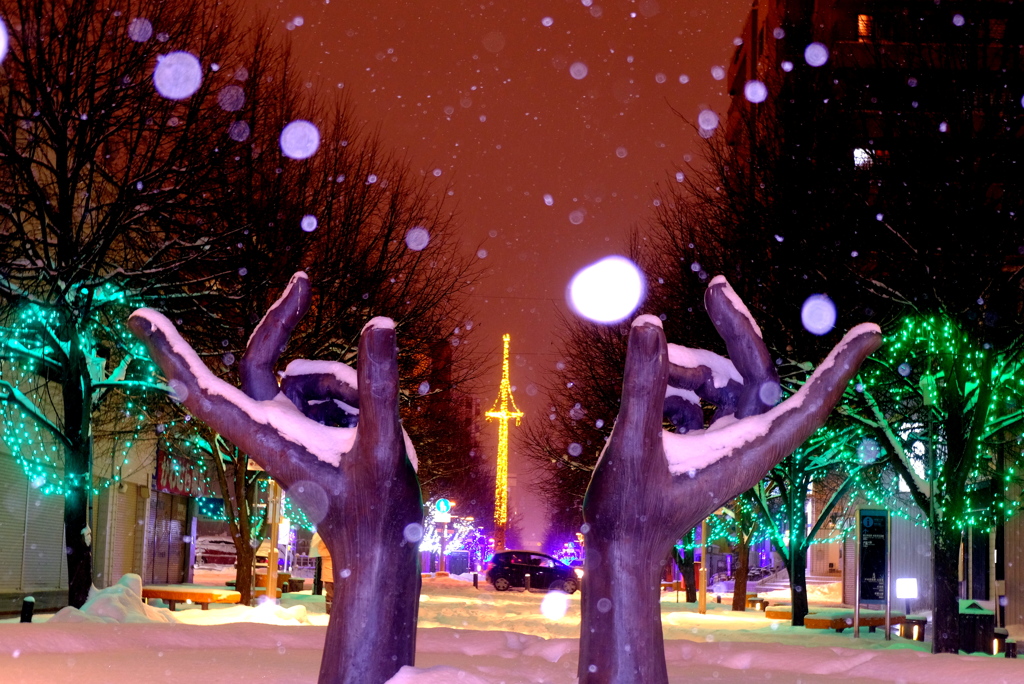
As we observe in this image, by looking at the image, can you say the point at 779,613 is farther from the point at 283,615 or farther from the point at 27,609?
the point at 27,609

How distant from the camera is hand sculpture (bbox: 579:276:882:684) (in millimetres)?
7598

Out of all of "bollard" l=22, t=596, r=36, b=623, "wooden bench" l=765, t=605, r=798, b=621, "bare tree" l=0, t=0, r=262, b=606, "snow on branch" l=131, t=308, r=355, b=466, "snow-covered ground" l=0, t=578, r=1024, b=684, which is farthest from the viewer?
"wooden bench" l=765, t=605, r=798, b=621

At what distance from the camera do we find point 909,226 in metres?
16.6

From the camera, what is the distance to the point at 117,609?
14750 millimetres

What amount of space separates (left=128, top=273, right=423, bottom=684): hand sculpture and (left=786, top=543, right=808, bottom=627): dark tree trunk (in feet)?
56.1

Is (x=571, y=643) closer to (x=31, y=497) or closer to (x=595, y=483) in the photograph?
A: (x=595, y=483)

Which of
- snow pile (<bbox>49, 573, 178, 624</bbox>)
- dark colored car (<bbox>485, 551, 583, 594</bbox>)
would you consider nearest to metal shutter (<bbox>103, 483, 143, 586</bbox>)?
dark colored car (<bbox>485, 551, 583, 594</bbox>)

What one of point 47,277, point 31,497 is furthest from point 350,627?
point 31,497

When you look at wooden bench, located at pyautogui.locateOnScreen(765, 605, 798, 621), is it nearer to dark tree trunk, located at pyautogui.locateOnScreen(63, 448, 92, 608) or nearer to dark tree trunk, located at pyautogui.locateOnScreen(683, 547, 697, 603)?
dark tree trunk, located at pyautogui.locateOnScreen(683, 547, 697, 603)

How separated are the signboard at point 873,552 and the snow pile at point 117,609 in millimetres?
11412

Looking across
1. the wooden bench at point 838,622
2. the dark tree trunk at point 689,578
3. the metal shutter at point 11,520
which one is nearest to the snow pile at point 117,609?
the metal shutter at point 11,520

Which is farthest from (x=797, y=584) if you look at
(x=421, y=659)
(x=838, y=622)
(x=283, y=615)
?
(x=421, y=659)

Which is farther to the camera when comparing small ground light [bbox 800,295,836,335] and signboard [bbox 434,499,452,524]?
signboard [bbox 434,499,452,524]

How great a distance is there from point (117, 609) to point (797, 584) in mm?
14159
